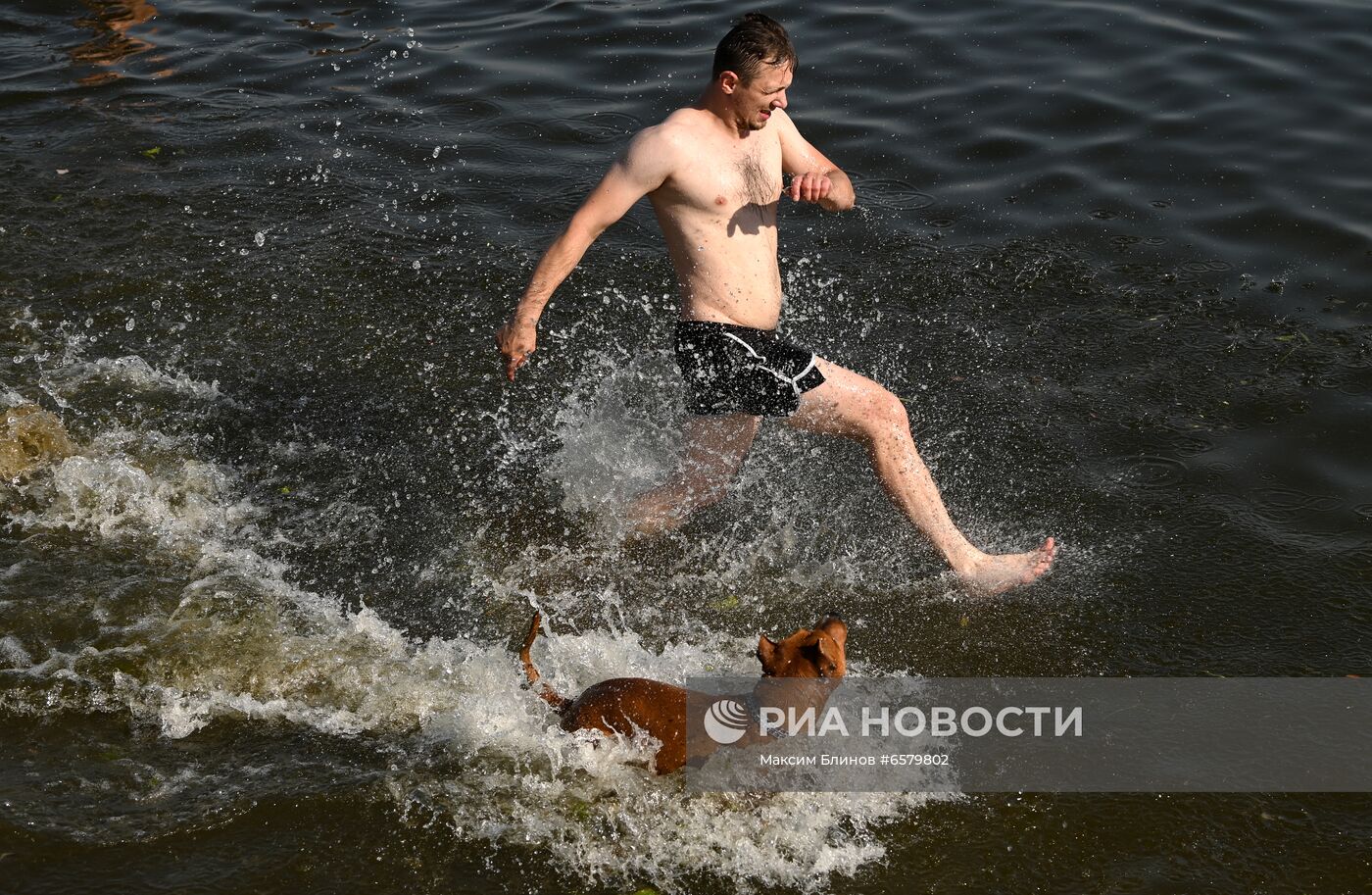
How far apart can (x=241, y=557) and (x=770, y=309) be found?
251cm

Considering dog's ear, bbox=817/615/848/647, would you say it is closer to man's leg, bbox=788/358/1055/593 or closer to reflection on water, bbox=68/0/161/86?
man's leg, bbox=788/358/1055/593

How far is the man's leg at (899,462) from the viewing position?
5.15m

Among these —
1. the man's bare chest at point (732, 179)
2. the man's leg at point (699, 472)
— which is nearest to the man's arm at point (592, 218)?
the man's bare chest at point (732, 179)

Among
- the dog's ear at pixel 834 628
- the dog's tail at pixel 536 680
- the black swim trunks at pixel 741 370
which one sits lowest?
the dog's tail at pixel 536 680

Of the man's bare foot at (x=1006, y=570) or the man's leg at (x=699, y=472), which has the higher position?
the man's leg at (x=699, y=472)

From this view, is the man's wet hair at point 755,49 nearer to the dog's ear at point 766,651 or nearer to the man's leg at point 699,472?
the man's leg at point 699,472

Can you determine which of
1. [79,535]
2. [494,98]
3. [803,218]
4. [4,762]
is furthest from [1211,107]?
[4,762]

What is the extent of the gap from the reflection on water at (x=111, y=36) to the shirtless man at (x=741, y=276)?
790 centimetres

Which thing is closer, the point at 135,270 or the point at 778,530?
the point at 778,530

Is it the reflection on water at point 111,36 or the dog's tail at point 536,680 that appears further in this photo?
the reflection on water at point 111,36

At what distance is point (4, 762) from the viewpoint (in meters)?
4.48

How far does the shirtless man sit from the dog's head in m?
1.51

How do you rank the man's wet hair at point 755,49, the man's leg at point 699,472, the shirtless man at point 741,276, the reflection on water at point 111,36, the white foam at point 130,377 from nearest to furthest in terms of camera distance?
the man's wet hair at point 755,49
the shirtless man at point 741,276
the man's leg at point 699,472
the white foam at point 130,377
the reflection on water at point 111,36

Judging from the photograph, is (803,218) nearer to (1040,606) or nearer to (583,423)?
(583,423)
